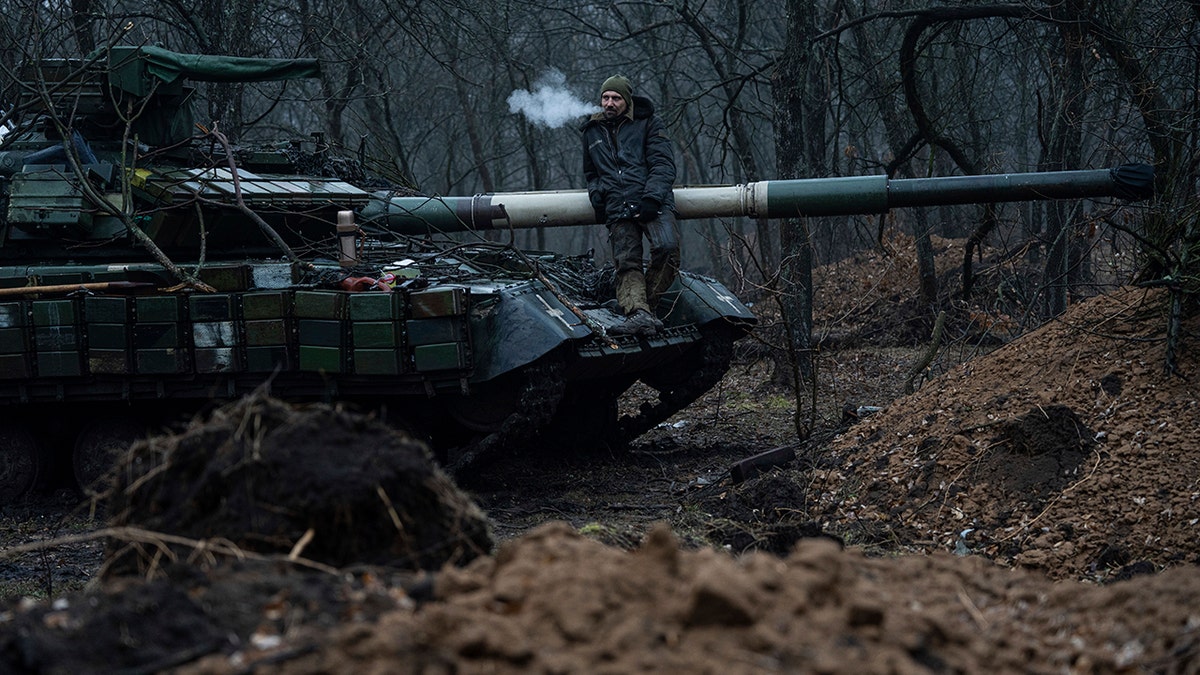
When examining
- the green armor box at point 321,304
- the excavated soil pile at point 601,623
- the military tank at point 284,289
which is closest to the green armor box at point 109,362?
the military tank at point 284,289

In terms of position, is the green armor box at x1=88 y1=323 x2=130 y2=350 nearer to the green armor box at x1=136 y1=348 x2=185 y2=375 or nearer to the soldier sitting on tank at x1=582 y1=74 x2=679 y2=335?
the green armor box at x1=136 y1=348 x2=185 y2=375

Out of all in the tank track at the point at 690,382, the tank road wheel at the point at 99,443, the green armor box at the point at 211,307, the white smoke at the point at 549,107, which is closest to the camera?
the green armor box at the point at 211,307

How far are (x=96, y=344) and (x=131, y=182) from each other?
1.35 metres

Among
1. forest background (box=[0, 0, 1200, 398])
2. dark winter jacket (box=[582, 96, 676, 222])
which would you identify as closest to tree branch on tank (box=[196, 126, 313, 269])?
forest background (box=[0, 0, 1200, 398])

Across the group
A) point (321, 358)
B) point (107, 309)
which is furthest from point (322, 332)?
point (107, 309)

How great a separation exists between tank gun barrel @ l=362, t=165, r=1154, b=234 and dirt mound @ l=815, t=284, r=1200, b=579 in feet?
2.83

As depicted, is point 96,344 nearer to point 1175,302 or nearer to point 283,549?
point 283,549

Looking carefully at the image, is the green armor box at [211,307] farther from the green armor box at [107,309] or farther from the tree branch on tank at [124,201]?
the green armor box at [107,309]

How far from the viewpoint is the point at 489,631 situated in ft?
9.89

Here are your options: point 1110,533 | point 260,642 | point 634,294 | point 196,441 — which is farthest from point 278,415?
point 634,294

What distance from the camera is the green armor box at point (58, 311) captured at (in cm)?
892

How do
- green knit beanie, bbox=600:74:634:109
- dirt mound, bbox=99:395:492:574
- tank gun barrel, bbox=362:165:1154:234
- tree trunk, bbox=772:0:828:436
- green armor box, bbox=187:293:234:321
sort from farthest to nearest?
tree trunk, bbox=772:0:828:436 < green knit beanie, bbox=600:74:634:109 < tank gun barrel, bbox=362:165:1154:234 < green armor box, bbox=187:293:234:321 < dirt mound, bbox=99:395:492:574

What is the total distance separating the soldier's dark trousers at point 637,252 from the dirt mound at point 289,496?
5656 millimetres

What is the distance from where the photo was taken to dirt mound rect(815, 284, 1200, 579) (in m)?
6.49
